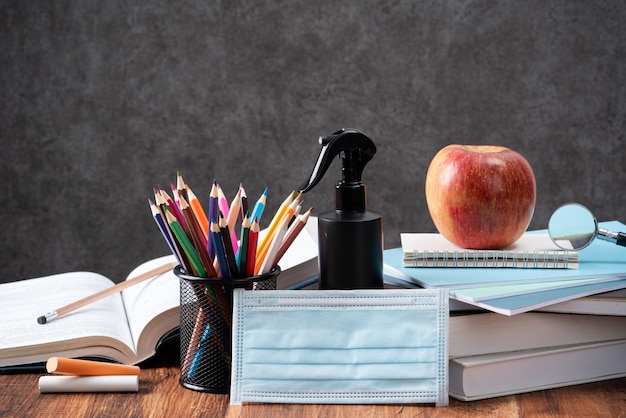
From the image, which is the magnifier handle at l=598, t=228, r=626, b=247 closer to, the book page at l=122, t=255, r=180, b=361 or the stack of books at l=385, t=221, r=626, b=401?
the stack of books at l=385, t=221, r=626, b=401

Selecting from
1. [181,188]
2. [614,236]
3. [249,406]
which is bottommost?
[249,406]

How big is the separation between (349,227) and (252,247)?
107 millimetres

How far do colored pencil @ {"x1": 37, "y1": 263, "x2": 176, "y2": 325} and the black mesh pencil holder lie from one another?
235 mm

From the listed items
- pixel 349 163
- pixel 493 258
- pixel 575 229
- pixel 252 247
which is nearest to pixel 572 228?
pixel 575 229

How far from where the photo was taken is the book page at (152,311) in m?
0.95

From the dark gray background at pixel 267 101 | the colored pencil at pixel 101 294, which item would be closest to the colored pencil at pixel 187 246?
the colored pencil at pixel 101 294

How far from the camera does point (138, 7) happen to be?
2.74 m

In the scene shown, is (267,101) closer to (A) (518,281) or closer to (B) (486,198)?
(B) (486,198)

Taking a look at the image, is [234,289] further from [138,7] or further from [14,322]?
[138,7]

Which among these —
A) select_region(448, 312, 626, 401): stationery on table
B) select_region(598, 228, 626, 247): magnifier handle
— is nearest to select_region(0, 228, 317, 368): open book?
select_region(448, 312, 626, 401): stationery on table

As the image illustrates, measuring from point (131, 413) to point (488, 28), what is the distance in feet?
7.49

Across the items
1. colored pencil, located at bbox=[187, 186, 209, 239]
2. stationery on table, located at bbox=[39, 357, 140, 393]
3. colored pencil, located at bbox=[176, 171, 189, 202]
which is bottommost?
stationery on table, located at bbox=[39, 357, 140, 393]

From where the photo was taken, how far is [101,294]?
1.09 meters

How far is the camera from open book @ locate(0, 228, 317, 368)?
0.93 m
